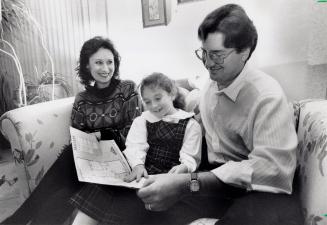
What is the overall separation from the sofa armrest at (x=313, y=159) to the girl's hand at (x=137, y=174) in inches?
15.1

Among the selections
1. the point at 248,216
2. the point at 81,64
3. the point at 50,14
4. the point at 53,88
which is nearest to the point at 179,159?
the point at 248,216

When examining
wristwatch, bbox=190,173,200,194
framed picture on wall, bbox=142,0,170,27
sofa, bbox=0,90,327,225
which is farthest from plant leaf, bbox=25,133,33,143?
wristwatch, bbox=190,173,200,194

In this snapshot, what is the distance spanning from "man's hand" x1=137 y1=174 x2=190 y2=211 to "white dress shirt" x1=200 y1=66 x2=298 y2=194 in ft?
0.28

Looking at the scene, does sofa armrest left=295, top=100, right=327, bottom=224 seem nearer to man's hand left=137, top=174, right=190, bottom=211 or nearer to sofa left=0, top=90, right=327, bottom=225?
sofa left=0, top=90, right=327, bottom=225

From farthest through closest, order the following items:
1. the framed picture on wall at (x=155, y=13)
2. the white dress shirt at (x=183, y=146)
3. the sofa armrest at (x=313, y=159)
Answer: the framed picture on wall at (x=155, y=13)
the white dress shirt at (x=183, y=146)
the sofa armrest at (x=313, y=159)

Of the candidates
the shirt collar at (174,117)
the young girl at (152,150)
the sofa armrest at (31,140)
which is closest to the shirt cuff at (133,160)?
the young girl at (152,150)

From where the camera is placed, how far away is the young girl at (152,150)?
78cm

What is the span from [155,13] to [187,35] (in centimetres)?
13

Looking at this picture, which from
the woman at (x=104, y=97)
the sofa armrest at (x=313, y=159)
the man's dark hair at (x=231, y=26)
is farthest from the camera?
the woman at (x=104, y=97)

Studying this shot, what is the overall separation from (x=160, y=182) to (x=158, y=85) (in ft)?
1.12

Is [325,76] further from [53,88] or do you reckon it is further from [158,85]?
[53,88]

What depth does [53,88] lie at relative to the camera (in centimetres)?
171

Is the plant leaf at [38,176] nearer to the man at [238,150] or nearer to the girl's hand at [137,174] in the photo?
the girl's hand at [137,174]

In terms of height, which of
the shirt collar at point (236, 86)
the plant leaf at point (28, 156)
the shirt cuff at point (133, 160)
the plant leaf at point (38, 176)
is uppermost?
the shirt collar at point (236, 86)
